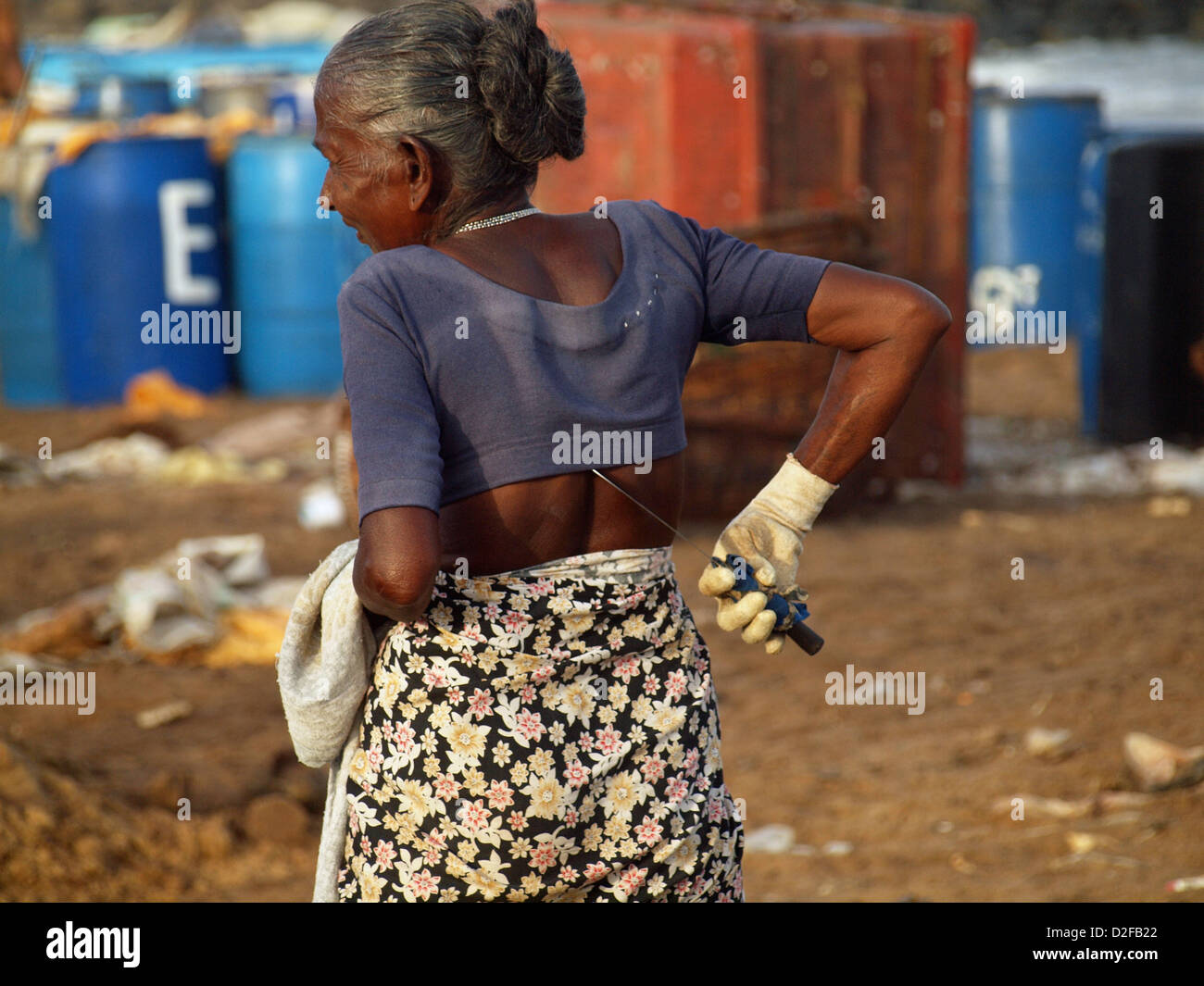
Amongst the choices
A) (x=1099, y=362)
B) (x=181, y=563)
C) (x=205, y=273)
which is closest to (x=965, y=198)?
(x=1099, y=362)

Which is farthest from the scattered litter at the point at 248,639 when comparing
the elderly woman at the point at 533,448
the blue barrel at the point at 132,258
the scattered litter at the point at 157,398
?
the blue barrel at the point at 132,258

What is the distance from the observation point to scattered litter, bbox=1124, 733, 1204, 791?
3465 mm

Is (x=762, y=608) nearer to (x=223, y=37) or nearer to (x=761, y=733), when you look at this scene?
(x=761, y=733)

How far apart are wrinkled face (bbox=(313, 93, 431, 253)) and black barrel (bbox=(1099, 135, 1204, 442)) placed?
21.2 feet

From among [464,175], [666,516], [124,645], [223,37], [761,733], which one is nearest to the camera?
[464,175]

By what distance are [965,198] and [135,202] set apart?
5062 mm

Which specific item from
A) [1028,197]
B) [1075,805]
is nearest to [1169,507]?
[1075,805]

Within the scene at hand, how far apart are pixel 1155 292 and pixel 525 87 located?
6.59m

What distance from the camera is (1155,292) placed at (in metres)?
7.35

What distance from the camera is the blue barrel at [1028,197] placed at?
32.3 feet

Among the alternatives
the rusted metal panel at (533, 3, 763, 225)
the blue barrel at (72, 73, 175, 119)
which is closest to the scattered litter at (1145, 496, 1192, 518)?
the rusted metal panel at (533, 3, 763, 225)

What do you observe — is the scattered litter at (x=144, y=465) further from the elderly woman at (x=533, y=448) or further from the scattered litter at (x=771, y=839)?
the elderly woman at (x=533, y=448)

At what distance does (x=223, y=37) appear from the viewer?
14.6 meters

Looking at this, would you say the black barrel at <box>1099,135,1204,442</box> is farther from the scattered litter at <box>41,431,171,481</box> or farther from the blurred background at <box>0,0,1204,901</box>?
the scattered litter at <box>41,431,171,481</box>
